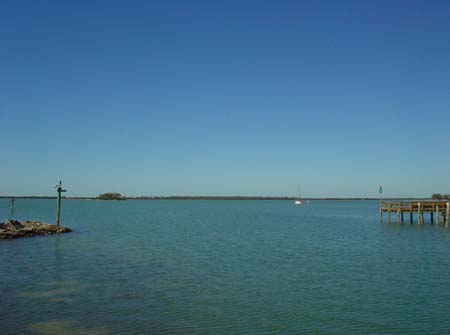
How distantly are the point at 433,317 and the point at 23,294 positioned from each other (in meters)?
15.2

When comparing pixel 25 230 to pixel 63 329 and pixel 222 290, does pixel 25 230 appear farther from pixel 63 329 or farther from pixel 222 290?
pixel 63 329

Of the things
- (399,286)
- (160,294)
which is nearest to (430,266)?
(399,286)

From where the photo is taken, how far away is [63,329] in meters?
12.6

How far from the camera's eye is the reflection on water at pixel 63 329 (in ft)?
40.2

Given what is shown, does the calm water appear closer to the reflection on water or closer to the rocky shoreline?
the reflection on water

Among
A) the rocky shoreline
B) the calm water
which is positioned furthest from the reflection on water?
the rocky shoreline

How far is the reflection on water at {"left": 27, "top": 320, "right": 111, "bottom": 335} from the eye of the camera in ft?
40.2

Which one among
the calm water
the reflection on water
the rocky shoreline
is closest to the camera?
the reflection on water

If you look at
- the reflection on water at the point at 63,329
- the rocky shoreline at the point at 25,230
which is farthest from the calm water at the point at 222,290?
the rocky shoreline at the point at 25,230

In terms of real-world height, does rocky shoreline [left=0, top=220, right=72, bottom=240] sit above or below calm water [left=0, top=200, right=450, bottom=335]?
above

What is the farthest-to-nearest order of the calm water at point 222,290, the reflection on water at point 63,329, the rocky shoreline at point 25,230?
the rocky shoreline at point 25,230
the calm water at point 222,290
the reflection on water at point 63,329

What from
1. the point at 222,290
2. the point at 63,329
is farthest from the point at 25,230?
the point at 63,329

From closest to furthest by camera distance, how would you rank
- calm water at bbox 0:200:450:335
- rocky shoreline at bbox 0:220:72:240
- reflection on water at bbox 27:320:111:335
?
1. reflection on water at bbox 27:320:111:335
2. calm water at bbox 0:200:450:335
3. rocky shoreline at bbox 0:220:72:240

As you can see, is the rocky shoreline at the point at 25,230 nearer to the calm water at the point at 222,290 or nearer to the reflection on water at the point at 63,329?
the calm water at the point at 222,290
